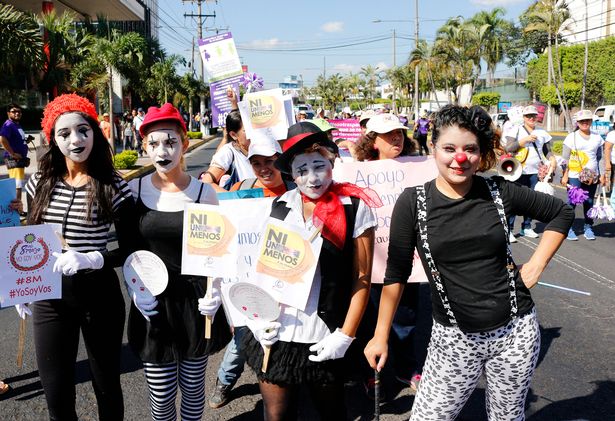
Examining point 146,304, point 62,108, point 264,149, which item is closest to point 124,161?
point 264,149

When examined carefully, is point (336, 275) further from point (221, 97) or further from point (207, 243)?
point (221, 97)

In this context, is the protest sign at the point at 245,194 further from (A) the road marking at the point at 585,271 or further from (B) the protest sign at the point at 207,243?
(A) the road marking at the point at 585,271

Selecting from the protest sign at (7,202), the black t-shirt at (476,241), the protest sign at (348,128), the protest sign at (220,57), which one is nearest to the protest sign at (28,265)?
the protest sign at (7,202)

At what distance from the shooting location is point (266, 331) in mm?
2420

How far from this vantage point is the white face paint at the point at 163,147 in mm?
2756

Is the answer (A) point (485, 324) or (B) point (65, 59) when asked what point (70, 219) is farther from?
(B) point (65, 59)

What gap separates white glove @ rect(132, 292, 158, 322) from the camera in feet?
8.81

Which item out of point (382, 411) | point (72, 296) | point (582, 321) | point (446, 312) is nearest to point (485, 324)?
point (446, 312)

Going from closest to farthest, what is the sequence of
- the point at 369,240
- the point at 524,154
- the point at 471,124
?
1. the point at 471,124
2. the point at 369,240
3. the point at 524,154

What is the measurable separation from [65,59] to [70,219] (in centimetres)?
2401

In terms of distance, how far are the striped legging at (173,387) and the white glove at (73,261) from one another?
1.85 ft

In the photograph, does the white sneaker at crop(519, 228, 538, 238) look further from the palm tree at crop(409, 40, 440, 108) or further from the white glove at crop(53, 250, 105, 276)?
the palm tree at crop(409, 40, 440, 108)

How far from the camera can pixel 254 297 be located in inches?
94.7

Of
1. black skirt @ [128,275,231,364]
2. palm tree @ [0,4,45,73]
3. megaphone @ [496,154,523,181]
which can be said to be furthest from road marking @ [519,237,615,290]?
palm tree @ [0,4,45,73]
